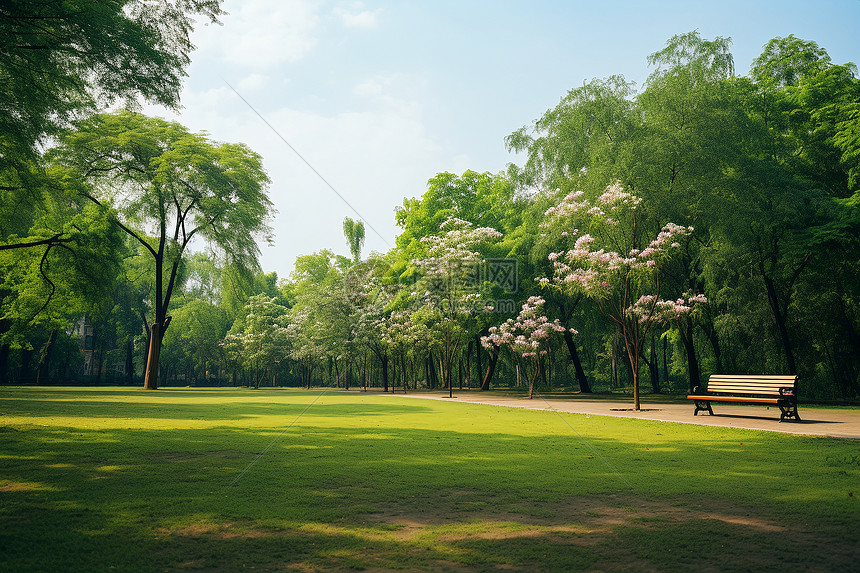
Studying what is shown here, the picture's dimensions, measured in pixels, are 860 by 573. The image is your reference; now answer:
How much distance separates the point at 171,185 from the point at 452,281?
19688 millimetres

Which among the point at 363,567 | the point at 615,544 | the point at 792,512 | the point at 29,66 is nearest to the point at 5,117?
the point at 29,66

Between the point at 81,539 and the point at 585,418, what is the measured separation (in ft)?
49.0

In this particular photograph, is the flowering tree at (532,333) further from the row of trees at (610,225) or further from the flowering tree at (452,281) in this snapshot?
the flowering tree at (452,281)

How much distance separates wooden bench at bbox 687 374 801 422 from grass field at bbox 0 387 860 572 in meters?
3.75

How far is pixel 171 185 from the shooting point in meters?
35.9

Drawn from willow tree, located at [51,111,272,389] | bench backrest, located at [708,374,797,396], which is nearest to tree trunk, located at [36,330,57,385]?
willow tree, located at [51,111,272,389]

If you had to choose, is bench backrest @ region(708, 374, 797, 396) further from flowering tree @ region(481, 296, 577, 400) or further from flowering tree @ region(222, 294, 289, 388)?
flowering tree @ region(222, 294, 289, 388)

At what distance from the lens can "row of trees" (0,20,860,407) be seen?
24438 mm

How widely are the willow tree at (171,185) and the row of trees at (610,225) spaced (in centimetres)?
14

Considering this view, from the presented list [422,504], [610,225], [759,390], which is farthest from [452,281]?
[422,504]

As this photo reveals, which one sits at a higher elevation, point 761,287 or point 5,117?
point 5,117

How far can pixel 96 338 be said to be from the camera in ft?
203

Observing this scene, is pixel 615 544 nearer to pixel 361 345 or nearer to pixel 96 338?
pixel 361 345

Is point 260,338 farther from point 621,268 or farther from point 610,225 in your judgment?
point 621,268
